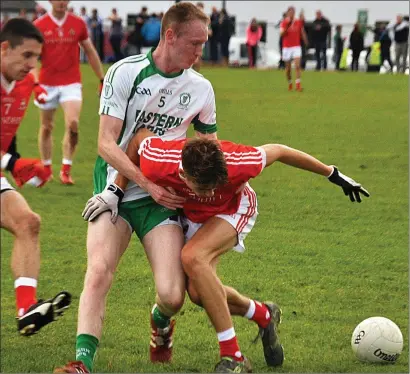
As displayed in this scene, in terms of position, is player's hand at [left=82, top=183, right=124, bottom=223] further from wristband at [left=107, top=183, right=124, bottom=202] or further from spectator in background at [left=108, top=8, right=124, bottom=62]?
spectator in background at [left=108, top=8, right=124, bottom=62]

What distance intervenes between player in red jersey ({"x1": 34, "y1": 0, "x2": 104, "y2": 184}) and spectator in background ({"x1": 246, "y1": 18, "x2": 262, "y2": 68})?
28.7m

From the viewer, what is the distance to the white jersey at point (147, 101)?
640 cm

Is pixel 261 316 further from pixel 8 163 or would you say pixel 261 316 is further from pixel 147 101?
pixel 8 163

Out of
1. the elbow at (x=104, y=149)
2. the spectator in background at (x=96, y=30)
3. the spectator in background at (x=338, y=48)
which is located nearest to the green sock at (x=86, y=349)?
the elbow at (x=104, y=149)

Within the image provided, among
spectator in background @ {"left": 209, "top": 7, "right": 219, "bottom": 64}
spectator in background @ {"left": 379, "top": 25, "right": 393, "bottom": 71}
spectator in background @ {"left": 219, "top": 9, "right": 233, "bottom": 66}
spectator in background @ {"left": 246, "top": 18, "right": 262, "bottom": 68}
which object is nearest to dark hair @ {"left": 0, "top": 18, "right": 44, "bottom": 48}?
spectator in background @ {"left": 246, "top": 18, "right": 262, "bottom": 68}

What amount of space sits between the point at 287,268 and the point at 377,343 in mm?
2560

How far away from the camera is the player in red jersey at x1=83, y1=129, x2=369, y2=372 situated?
5828mm

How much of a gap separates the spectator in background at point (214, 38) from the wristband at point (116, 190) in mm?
37152

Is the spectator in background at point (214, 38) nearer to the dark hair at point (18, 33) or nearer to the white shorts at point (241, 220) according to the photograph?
the dark hair at point (18, 33)

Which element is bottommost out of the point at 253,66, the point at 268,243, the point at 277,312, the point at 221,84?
the point at 253,66

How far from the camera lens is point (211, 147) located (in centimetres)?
581

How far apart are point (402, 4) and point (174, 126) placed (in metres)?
48.8

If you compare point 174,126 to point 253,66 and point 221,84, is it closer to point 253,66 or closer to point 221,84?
point 221,84

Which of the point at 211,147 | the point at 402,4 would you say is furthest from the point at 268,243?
the point at 402,4
